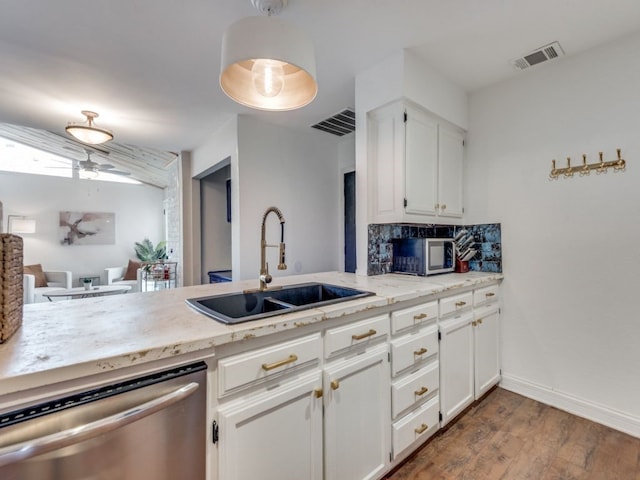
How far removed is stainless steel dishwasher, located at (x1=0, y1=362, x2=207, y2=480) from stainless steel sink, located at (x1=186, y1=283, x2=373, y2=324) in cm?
32

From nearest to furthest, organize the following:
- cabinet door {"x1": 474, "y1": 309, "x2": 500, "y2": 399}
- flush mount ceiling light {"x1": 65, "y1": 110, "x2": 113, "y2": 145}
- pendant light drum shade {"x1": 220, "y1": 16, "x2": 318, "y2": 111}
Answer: pendant light drum shade {"x1": 220, "y1": 16, "x2": 318, "y2": 111}, cabinet door {"x1": 474, "y1": 309, "x2": 500, "y2": 399}, flush mount ceiling light {"x1": 65, "y1": 110, "x2": 113, "y2": 145}

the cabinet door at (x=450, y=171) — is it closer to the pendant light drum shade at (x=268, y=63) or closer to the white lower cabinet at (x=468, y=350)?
the white lower cabinet at (x=468, y=350)

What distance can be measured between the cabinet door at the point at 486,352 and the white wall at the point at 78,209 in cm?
782

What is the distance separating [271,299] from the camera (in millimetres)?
1583

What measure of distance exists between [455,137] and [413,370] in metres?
2.02

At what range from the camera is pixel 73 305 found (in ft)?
4.29

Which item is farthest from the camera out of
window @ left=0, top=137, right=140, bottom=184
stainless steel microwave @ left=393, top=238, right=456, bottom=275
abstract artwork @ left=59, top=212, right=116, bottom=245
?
abstract artwork @ left=59, top=212, right=116, bottom=245

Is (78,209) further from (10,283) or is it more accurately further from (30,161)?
(10,283)

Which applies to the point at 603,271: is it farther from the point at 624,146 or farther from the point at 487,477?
the point at 487,477

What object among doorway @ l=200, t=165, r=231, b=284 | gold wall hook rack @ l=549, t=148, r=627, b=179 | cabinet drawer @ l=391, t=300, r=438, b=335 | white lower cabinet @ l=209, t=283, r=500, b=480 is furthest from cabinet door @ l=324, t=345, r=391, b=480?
doorway @ l=200, t=165, r=231, b=284

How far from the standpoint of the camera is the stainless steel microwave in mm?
2238

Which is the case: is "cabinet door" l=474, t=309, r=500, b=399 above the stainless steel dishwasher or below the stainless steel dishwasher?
below

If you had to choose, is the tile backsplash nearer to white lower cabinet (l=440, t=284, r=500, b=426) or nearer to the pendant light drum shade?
white lower cabinet (l=440, t=284, r=500, b=426)

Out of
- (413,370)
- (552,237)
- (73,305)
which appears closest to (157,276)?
(73,305)
